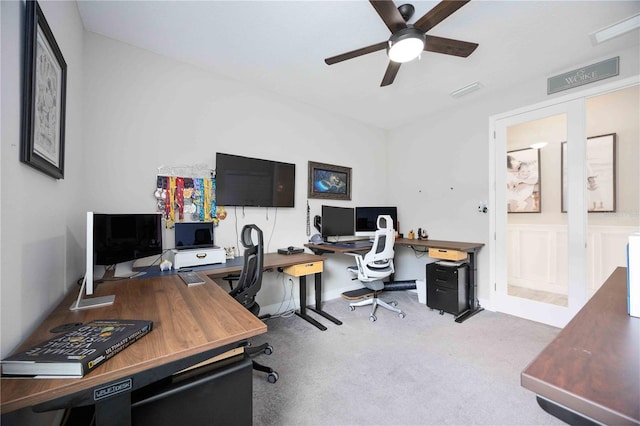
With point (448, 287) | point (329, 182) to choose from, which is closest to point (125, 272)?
point (329, 182)

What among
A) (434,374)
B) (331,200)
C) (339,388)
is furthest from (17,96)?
(331,200)

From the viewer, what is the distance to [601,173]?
101 inches

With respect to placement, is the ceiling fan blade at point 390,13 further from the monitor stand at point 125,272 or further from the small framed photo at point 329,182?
the monitor stand at point 125,272

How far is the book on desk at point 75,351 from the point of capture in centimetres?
71

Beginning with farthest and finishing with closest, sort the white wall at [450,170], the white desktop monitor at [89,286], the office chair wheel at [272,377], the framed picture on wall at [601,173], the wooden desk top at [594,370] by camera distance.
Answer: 1. the white wall at [450,170]
2. the framed picture on wall at [601,173]
3. the office chair wheel at [272,377]
4. the white desktop monitor at [89,286]
5. the wooden desk top at [594,370]

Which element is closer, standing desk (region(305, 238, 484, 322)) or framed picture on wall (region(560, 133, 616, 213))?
framed picture on wall (region(560, 133, 616, 213))

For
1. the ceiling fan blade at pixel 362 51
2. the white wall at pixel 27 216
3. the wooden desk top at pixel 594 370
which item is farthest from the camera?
the ceiling fan blade at pixel 362 51

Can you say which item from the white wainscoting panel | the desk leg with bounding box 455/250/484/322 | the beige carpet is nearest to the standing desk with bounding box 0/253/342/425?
the beige carpet

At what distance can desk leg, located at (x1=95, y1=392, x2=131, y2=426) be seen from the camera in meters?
0.77

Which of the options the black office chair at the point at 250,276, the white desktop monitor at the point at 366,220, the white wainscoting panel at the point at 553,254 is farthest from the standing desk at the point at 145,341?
the white wainscoting panel at the point at 553,254

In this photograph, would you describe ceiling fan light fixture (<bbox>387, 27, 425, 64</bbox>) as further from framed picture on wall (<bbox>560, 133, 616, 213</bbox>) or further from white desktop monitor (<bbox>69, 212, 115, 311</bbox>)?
framed picture on wall (<bbox>560, 133, 616, 213</bbox>)

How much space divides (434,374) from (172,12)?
3419 mm

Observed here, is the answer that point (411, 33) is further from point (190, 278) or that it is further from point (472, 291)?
point (472, 291)

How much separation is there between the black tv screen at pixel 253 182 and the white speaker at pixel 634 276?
2782 millimetres
